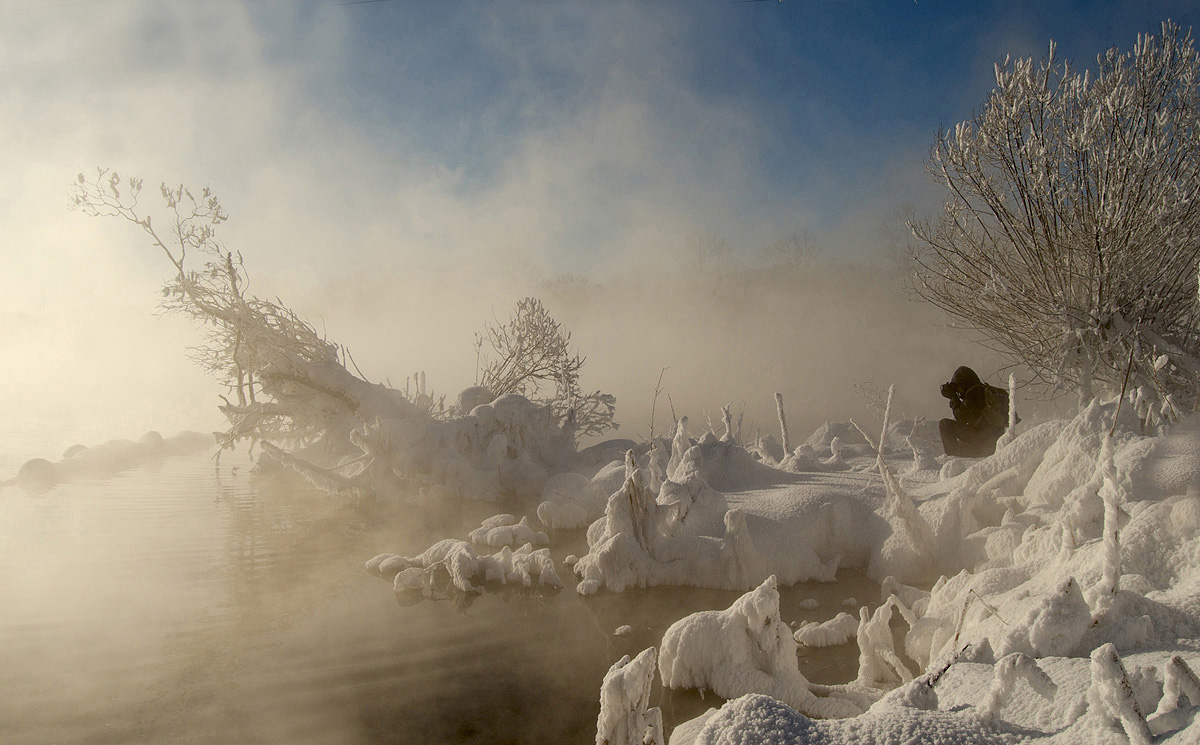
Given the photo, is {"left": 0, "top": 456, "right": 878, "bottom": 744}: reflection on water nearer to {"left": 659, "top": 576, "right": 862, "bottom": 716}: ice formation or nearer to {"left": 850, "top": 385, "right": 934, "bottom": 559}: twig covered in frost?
{"left": 659, "top": 576, "right": 862, "bottom": 716}: ice formation

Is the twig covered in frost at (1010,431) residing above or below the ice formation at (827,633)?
above

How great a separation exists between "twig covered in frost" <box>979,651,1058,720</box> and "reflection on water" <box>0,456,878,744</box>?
225 centimetres

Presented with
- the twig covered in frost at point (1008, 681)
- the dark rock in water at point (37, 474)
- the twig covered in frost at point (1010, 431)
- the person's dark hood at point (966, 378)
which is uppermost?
the dark rock in water at point (37, 474)

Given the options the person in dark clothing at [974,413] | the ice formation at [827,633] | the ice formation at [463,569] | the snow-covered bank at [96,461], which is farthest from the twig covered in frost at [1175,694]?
the snow-covered bank at [96,461]

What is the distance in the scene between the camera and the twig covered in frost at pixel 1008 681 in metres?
1.91

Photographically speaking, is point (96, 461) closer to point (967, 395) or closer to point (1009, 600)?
point (1009, 600)

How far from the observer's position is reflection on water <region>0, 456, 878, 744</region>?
3707 mm

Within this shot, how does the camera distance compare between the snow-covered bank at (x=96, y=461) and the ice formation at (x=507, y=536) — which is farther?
the snow-covered bank at (x=96, y=461)

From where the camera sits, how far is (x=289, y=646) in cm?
480

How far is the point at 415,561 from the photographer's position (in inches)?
275

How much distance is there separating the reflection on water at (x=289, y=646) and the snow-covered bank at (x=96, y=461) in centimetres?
574

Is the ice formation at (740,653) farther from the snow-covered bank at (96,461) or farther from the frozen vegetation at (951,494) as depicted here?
the snow-covered bank at (96,461)

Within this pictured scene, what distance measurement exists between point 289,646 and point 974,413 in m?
10.2

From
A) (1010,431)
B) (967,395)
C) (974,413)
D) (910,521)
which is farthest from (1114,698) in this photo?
(974,413)
